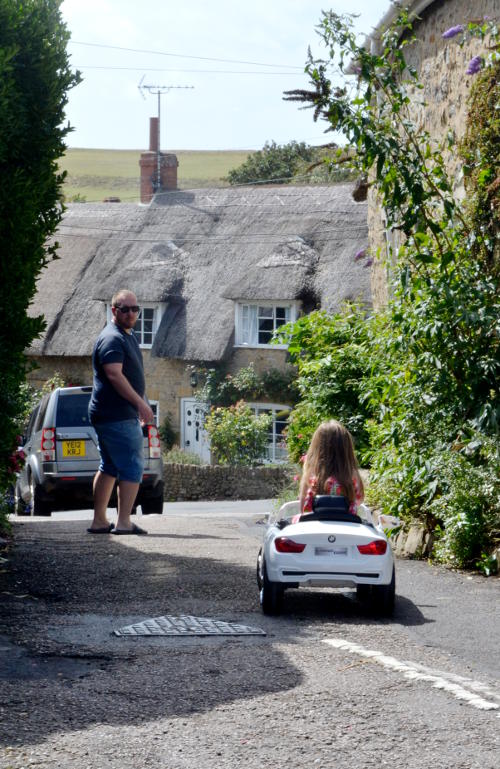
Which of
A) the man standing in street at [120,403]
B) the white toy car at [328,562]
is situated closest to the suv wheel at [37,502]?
the man standing in street at [120,403]

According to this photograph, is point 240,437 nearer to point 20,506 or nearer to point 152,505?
point 20,506

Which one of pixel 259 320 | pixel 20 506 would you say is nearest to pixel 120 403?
pixel 20 506

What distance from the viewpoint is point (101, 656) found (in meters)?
5.59

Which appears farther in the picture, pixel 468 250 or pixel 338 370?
pixel 338 370

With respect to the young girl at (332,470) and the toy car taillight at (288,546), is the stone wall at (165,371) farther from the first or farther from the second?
the toy car taillight at (288,546)

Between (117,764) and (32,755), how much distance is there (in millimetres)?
327

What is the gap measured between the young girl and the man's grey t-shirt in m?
2.71

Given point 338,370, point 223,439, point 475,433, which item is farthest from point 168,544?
point 223,439

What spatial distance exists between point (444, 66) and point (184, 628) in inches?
343

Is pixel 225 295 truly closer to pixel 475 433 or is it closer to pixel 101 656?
pixel 475 433

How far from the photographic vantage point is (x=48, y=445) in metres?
14.8

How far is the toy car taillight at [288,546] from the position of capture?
6867 millimetres

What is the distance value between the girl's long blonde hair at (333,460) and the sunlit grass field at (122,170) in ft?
293

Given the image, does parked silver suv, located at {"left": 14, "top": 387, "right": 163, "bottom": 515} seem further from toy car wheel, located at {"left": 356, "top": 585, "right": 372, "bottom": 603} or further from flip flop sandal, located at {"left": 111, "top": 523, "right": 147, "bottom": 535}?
toy car wheel, located at {"left": 356, "top": 585, "right": 372, "bottom": 603}
